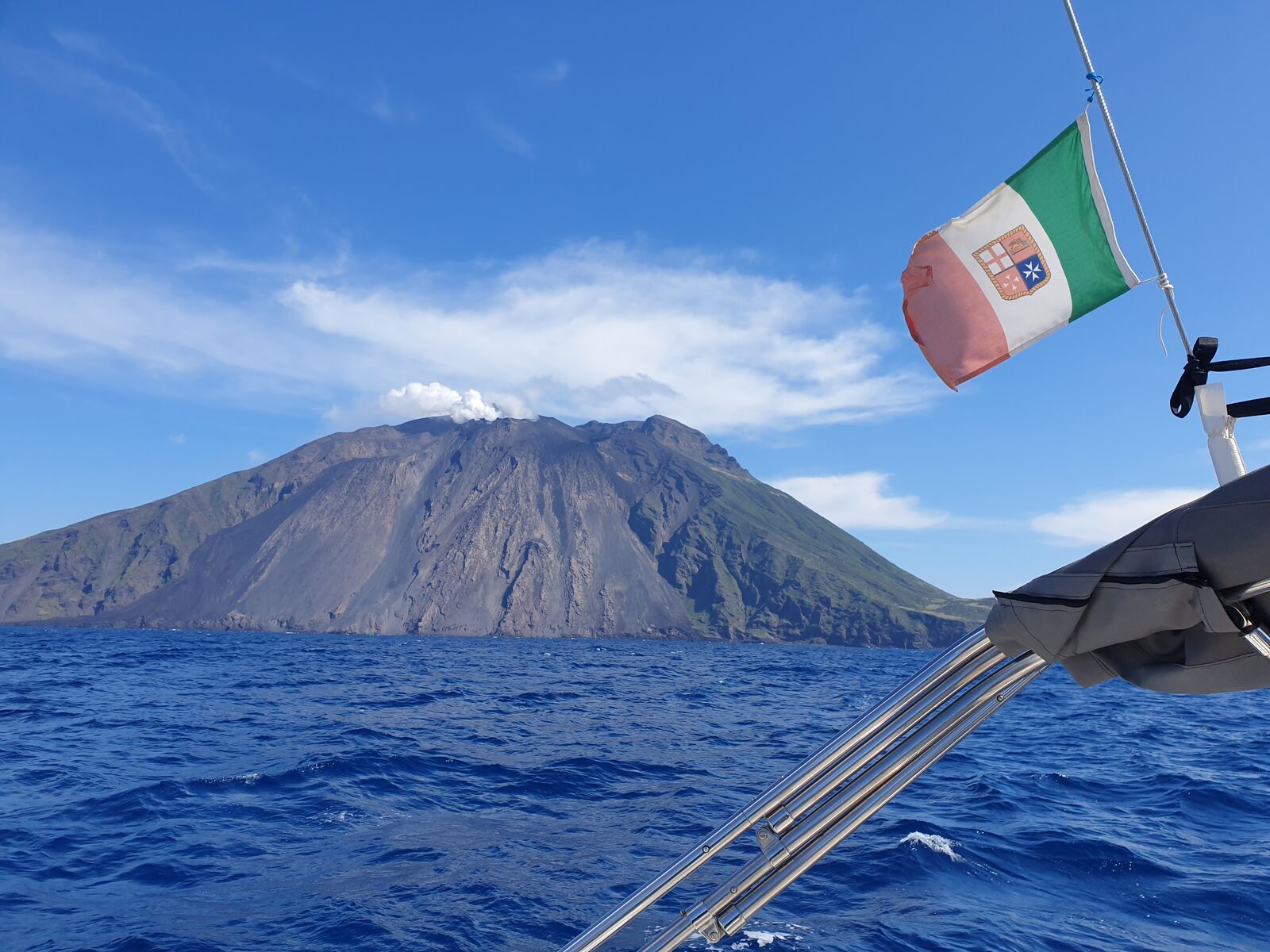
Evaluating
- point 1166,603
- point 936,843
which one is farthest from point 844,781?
point 936,843

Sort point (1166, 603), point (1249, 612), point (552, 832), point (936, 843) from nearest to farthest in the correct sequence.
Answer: point (1166, 603) → point (1249, 612) → point (936, 843) → point (552, 832)

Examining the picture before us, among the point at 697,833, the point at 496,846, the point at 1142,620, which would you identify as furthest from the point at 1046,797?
the point at 1142,620

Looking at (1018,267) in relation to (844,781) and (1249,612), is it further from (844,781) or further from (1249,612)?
(844,781)

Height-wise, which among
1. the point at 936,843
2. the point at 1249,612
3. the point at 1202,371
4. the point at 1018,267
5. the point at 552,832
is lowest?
the point at 552,832

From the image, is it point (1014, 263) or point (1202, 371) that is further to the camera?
point (1014, 263)

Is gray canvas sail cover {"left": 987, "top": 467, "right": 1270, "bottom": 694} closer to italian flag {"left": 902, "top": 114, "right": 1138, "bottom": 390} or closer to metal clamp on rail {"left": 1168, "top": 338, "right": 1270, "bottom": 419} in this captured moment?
metal clamp on rail {"left": 1168, "top": 338, "right": 1270, "bottom": 419}

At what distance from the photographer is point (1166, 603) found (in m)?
2.66

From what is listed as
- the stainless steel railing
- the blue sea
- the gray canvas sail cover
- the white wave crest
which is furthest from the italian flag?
the white wave crest

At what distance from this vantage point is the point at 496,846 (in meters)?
11.3

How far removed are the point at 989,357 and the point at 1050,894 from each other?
23.9ft

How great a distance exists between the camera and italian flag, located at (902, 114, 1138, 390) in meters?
5.68

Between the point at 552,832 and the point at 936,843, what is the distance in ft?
19.3

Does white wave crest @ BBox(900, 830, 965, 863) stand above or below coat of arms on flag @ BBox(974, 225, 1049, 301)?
below

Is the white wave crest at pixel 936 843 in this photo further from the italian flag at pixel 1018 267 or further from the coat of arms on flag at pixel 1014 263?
the coat of arms on flag at pixel 1014 263
